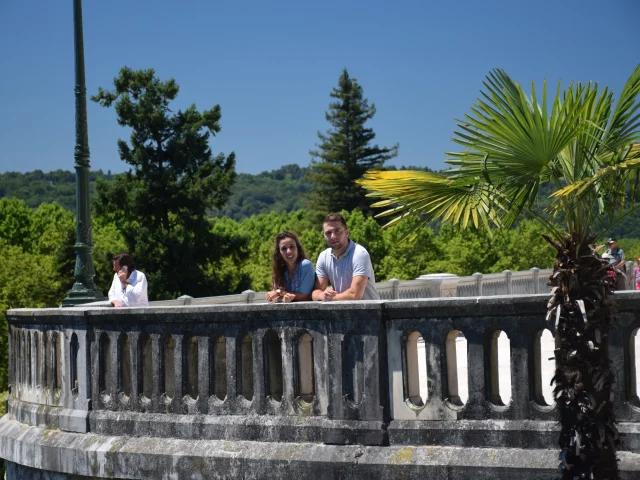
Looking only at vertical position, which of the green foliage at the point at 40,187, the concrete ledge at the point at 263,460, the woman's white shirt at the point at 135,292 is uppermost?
the green foliage at the point at 40,187

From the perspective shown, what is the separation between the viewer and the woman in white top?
33.3 feet

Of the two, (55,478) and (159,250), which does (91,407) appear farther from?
(159,250)

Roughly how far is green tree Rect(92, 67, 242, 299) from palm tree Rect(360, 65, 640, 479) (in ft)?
147

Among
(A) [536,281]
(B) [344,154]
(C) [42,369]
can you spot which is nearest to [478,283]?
(A) [536,281]

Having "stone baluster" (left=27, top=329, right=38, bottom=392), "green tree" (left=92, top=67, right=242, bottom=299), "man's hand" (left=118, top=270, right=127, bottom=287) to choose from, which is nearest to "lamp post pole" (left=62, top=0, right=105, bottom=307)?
"man's hand" (left=118, top=270, right=127, bottom=287)

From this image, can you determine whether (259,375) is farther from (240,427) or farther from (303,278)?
(303,278)

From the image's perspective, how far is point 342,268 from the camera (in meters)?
7.72

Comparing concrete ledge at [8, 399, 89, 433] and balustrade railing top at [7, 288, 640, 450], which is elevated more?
balustrade railing top at [7, 288, 640, 450]

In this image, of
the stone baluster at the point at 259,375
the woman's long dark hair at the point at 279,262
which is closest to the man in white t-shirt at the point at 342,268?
the woman's long dark hair at the point at 279,262

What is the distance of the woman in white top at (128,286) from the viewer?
10164mm

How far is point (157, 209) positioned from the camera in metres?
54.8

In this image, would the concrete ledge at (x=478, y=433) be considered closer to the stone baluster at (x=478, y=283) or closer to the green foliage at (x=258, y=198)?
the stone baluster at (x=478, y=283)

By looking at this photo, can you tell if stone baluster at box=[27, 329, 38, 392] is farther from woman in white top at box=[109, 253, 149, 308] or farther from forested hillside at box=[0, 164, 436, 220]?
forested hillside at box=[0, 164, 436, 220]

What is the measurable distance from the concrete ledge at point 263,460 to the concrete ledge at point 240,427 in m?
0.06
